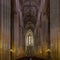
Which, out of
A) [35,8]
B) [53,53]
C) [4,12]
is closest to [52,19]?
[53,53]

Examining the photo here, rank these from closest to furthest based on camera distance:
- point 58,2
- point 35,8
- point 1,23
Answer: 1. point 1,23
2. point 58,2
3. point 35,8

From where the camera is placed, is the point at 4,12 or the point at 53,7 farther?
the point at 53,7

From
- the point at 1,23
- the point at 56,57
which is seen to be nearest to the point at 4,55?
the point at 1,23

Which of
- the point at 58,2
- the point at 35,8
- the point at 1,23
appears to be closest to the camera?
the point at 1,23

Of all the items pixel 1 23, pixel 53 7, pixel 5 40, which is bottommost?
pixel 5 40

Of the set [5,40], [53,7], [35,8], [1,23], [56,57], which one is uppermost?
[35,8]

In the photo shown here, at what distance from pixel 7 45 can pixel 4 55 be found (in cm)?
143

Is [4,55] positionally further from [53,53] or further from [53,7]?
[53,7]

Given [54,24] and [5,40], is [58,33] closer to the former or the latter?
[54,24]

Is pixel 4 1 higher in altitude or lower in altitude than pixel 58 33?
higher

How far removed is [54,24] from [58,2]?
200 cm

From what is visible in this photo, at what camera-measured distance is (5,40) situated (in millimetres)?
19984

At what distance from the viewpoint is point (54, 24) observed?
21.1 meters

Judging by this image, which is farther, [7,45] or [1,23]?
[7,45]
